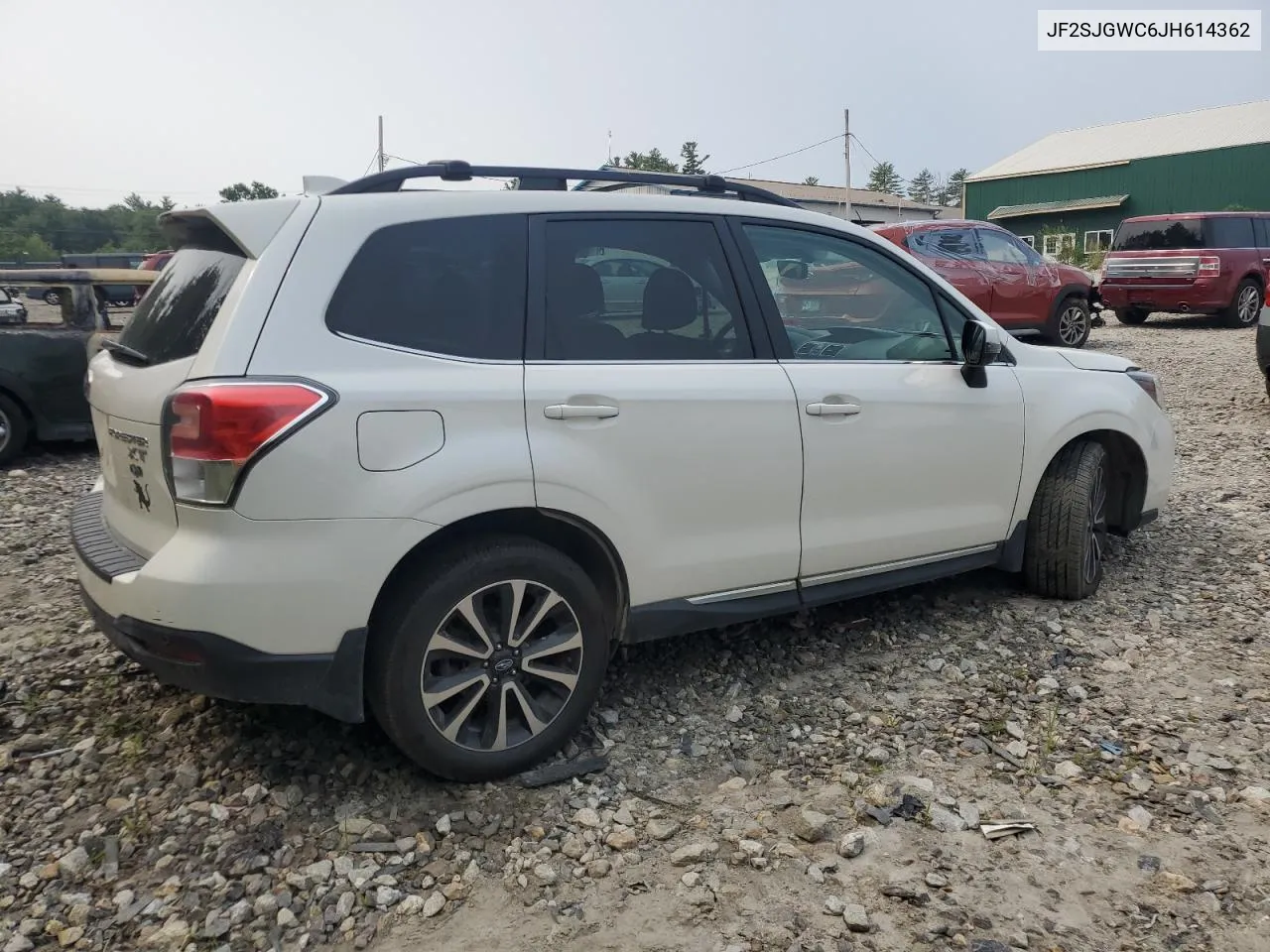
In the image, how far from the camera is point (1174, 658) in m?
4.03

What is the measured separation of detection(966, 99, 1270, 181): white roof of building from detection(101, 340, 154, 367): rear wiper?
139 ft

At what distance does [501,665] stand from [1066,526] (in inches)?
107

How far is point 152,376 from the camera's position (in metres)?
2.88

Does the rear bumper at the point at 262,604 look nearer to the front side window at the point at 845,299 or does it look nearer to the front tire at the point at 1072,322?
the front side window at the point at 845,299

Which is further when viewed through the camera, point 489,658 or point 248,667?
point 489,658

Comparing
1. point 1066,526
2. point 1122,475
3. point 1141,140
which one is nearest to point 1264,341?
point 1122,475

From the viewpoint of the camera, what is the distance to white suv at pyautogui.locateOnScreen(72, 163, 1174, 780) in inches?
105

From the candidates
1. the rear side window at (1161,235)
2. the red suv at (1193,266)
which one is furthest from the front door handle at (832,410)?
the rear side window at (1161,235)

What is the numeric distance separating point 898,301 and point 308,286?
2381 mm

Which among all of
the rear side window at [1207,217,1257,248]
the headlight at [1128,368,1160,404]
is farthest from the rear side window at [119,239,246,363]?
the rear side window at [1207,217,1257,248]

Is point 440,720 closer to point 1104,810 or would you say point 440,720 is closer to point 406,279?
point 406,279

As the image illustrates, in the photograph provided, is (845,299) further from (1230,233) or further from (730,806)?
(1230,233)

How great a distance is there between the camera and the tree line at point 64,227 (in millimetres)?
58281

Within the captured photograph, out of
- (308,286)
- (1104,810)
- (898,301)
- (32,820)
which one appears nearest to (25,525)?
(32,820)
